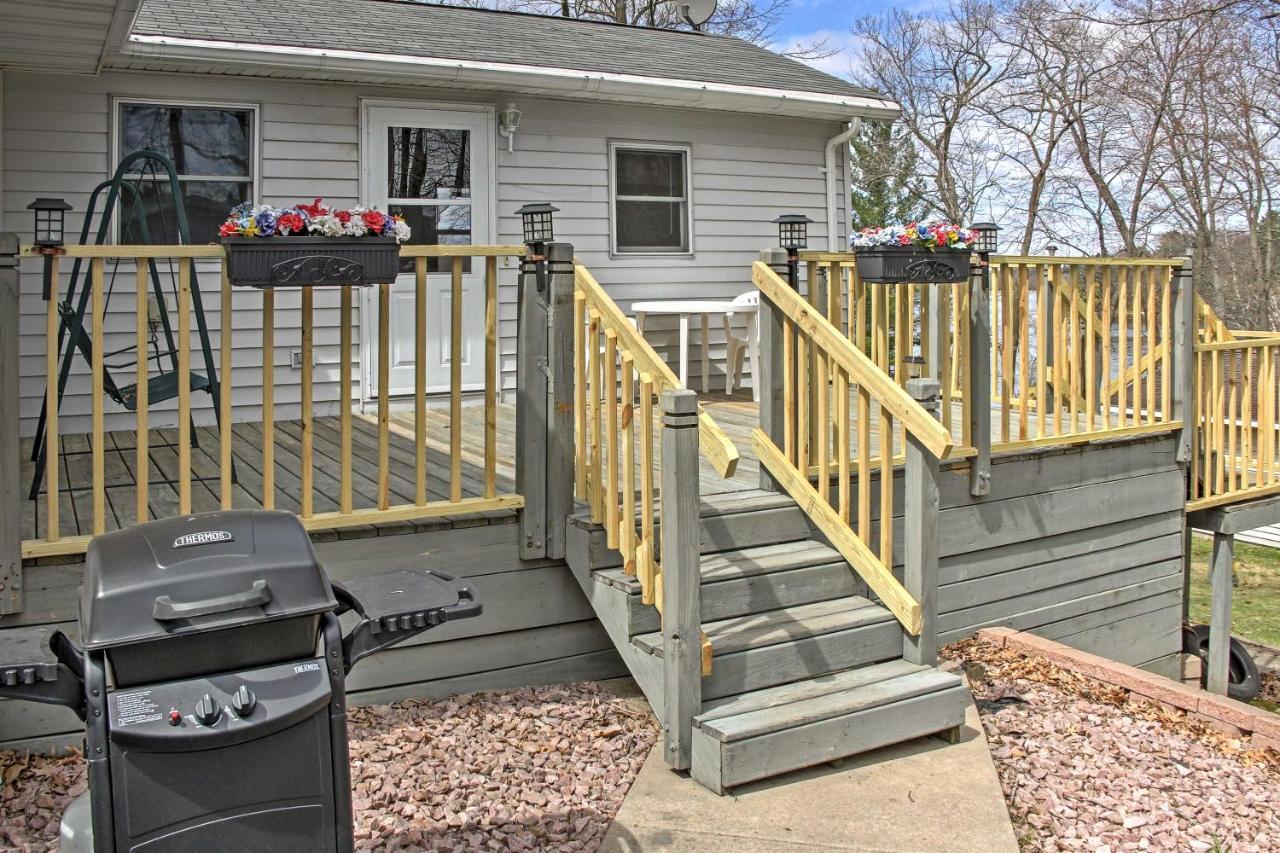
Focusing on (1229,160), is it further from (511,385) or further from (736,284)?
(511,385)

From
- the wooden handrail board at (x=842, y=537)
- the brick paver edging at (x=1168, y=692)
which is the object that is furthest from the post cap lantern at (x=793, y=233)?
the brick paver edging at (x=1168, y=692)

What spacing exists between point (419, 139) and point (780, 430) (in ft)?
12.5

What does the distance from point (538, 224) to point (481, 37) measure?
15.2ft

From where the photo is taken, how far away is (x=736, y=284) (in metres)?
8.40

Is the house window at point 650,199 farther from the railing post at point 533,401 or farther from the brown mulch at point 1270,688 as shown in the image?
the brown mulch at point 1270,688

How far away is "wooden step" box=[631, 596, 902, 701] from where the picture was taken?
3.67 meters

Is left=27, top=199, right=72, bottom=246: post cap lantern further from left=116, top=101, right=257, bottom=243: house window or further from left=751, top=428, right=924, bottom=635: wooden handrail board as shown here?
left=116, top=101, right=257, bottom=243: house window

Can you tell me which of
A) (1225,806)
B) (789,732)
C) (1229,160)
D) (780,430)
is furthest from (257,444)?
(1229,160)

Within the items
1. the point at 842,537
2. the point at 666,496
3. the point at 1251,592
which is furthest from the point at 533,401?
the point at 1251,592

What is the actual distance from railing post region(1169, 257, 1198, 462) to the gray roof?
10.5 feet

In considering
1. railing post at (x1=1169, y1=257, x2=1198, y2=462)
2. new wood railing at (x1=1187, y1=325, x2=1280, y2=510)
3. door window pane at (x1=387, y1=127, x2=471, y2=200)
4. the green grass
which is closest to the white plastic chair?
door window pane at (x1=387, y1=127, x2=471, y2=200)

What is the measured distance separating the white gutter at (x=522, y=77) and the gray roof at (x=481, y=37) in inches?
4.1

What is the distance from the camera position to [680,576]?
3.42 meters

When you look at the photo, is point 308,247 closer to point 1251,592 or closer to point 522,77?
point 522,77
